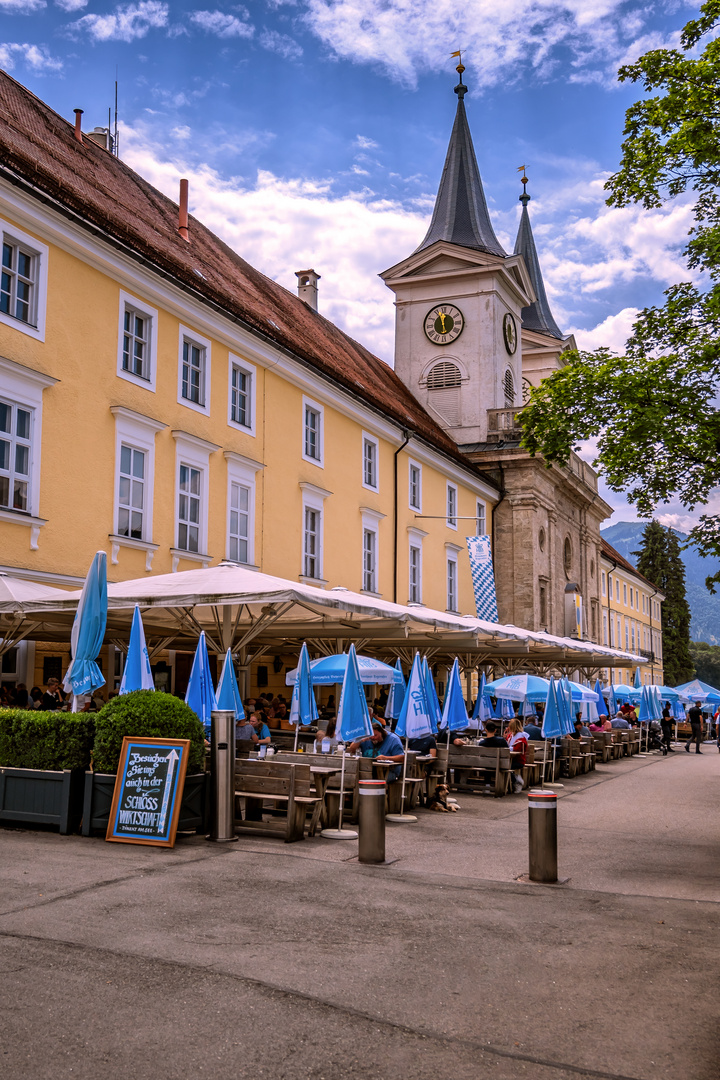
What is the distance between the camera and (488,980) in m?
5.94

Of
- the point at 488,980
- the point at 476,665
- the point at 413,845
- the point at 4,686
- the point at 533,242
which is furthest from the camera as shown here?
the point at 533,242

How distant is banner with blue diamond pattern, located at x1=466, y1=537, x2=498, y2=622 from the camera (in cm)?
3600

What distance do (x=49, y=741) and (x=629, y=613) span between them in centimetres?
6602

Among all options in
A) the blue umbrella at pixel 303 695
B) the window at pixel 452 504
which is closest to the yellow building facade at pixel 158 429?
the blue umbrella at pixel 303 695

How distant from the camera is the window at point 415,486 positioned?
34156mm

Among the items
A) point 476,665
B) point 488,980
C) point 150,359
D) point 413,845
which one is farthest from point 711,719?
point 488,980

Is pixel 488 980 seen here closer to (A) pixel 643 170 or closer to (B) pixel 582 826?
(B) pixel 582 826

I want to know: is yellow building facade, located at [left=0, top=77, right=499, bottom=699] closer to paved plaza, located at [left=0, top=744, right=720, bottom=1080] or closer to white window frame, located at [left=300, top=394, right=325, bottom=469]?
white window frame, located at [left=300, top=394, right=325, bottom=469]

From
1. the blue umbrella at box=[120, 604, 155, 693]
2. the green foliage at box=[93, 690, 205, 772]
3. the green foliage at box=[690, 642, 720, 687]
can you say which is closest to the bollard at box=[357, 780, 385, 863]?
the green foliage at box=[93, 690, 205, 772]

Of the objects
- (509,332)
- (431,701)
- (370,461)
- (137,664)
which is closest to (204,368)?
(370,461)

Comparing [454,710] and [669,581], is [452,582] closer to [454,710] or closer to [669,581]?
[454,710]

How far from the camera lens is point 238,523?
23.0 m

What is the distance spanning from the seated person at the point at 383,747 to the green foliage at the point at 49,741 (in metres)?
4.56

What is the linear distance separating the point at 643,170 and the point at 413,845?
950 cm
